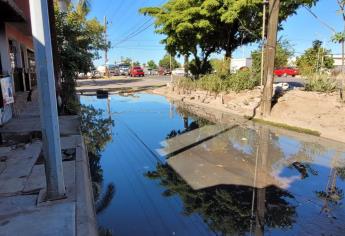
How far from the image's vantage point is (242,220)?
4582 millimetres

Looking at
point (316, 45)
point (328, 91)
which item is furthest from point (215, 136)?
point (316, 45)

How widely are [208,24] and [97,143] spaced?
41.6ft

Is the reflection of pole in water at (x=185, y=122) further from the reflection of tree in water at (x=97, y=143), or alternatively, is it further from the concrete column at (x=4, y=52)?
the concrete column at (x=4, y=52)

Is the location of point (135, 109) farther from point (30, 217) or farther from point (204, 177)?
point (30, 217)

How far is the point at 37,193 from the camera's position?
15.6 ft

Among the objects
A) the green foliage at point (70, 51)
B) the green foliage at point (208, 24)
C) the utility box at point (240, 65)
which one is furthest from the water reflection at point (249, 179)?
the utility box at point (240, 65)

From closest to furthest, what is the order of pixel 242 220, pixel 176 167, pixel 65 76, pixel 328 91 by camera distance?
pixel 242 220 < pixel 176 167 < pixel 328 91 < pixel 65 76

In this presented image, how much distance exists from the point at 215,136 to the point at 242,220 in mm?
5435

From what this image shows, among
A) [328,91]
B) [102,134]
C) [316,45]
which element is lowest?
[102,134]

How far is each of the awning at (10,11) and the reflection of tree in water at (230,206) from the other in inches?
236

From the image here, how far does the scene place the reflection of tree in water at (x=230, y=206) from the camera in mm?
4496

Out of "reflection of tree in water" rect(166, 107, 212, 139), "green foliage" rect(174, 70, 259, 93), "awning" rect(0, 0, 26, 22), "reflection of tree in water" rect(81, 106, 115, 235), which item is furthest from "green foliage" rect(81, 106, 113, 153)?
"green foliage" rect(174, 70, 259, 93)

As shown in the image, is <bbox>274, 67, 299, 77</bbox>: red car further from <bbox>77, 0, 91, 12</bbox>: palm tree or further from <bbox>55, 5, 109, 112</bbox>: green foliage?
<bbox>55, 5, 109, 112</bbox>: green foliage

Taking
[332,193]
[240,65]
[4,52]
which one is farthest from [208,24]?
[240,65]
